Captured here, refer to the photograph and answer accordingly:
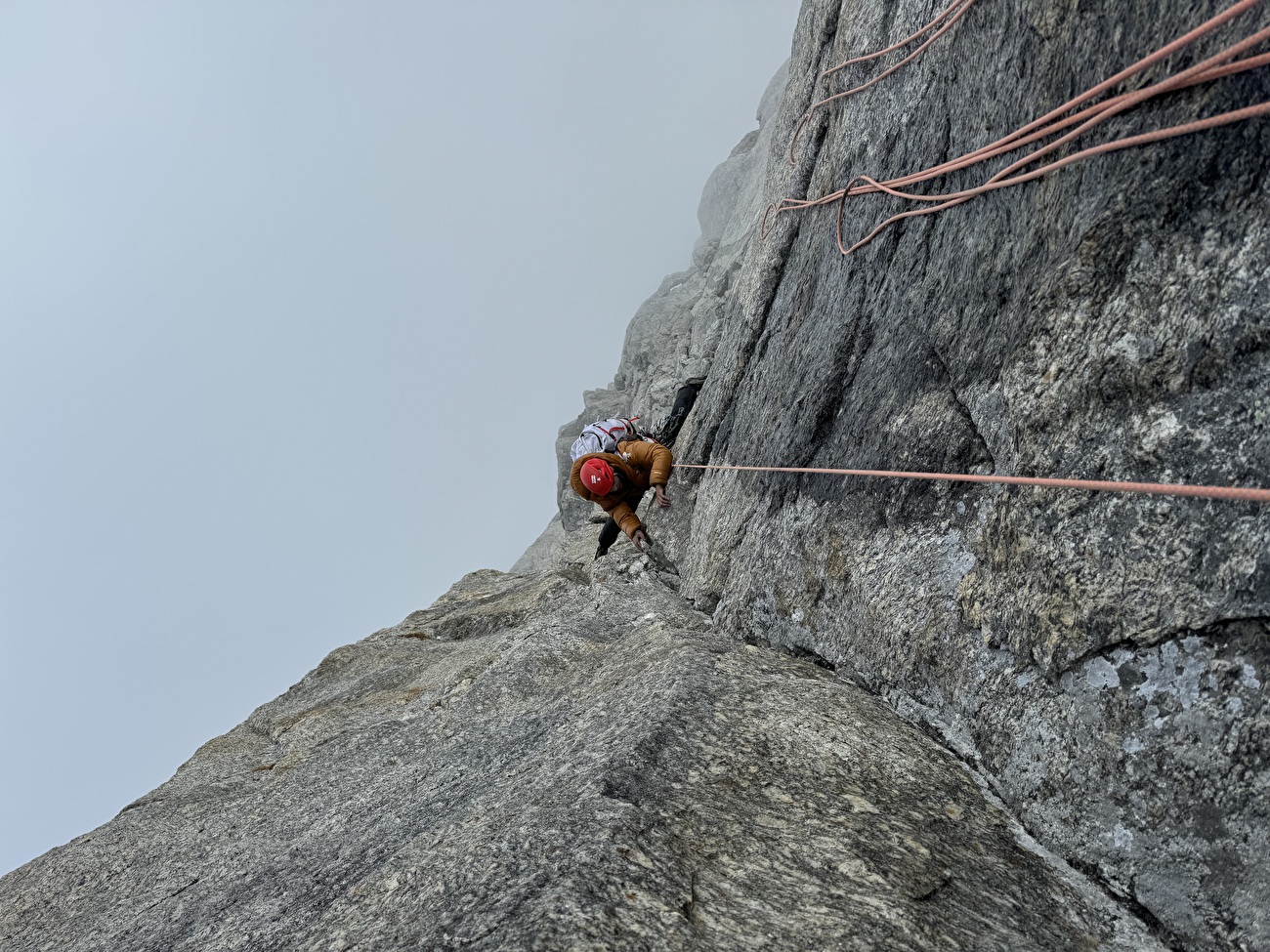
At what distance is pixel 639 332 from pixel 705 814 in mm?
32555

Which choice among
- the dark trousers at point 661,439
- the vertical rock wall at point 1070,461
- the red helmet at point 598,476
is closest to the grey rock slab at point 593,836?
the vertical rock wall at point 1070,461

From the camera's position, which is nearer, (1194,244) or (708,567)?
(1194,244)

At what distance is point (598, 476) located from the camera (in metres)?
11.1

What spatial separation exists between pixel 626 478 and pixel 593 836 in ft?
27.6

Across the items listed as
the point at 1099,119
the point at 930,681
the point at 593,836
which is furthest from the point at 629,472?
the point at 1099,119

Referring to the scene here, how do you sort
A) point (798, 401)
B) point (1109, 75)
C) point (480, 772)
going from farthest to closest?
point (798, 401) < point (480, 772) < point (1109, 75)

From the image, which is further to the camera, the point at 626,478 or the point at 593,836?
the point at 626,478

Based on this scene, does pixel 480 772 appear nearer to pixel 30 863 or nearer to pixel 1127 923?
pixel 1127 923

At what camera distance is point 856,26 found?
703cm

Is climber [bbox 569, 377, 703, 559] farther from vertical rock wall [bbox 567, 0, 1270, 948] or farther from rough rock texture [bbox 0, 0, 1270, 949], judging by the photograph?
vertical rock wall [bbox 567, 0, 1270, 948]

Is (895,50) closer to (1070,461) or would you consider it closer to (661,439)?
(1070,461)

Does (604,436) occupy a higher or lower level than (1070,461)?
higher

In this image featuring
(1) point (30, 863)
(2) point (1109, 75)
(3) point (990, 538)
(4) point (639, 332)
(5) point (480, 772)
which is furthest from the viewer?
(4) point (639, 332)

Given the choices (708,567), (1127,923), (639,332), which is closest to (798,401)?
(708,567)
